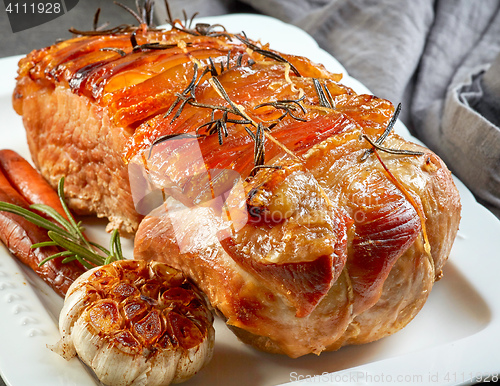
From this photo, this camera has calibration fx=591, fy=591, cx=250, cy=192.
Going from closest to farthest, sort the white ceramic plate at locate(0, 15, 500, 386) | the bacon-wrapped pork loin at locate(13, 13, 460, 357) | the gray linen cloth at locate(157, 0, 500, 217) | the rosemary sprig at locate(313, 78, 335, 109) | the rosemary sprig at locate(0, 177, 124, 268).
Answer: the bacon-wrapped pork loin at locate(13, 13, 460, 357)
the white ceramic plate at locate(0, 15, 500, 386)
the rosemary sprig at locate(313, 78, 335, 109)
the rosemary sprig at locate(0, 177, 124, 268)
the gray linen cloth at locate(157, 0, 500, 217)

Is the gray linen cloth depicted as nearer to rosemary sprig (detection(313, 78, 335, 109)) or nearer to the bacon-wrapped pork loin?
the bacon-wrapped pork loin

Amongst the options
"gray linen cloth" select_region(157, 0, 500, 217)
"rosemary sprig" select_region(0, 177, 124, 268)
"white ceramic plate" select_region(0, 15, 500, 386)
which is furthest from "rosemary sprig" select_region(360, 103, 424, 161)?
"gray linen cloth" select_region(157, 0, 500, 217)

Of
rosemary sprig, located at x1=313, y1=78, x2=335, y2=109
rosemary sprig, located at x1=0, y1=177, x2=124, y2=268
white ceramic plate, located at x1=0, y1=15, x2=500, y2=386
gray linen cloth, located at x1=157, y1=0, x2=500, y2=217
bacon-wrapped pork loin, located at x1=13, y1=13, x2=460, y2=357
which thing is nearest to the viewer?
bacon-wrapped pork loin, located at x1=13, y1=13, x2=460, y2=357

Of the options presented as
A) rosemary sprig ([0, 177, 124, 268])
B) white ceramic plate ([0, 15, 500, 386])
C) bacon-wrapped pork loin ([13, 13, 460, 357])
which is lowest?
white ceramic plate ([0, 15, 500, 386])

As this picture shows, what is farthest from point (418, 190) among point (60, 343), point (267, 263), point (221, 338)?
point (60, 343)

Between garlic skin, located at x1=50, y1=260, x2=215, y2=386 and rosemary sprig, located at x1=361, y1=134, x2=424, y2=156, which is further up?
rosemary sprig, located at x1=361, y1=134, x2=424, y2=156

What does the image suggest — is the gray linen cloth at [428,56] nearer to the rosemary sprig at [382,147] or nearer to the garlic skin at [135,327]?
the rosemary sprig at [382,147]

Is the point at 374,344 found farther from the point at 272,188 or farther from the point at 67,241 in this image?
the point at 67,241

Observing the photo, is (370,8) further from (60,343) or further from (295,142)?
(60,343)
